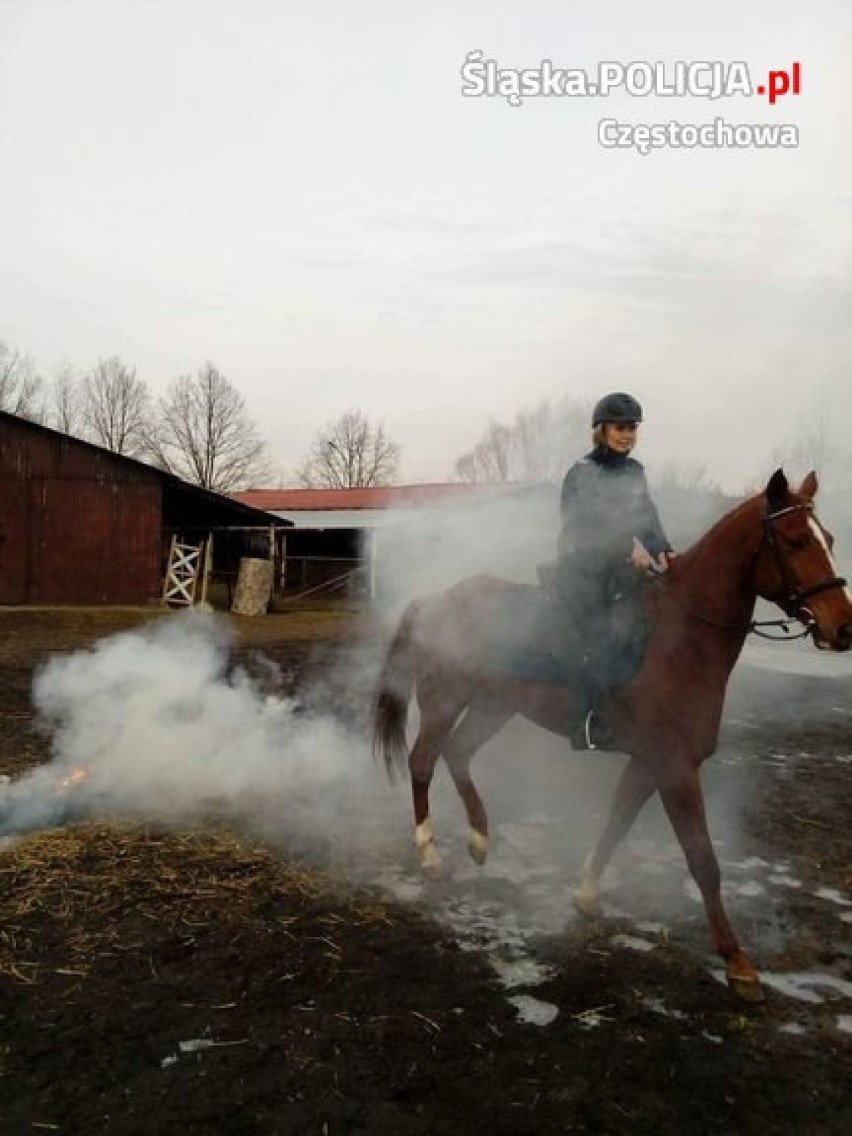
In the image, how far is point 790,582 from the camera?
4117mm

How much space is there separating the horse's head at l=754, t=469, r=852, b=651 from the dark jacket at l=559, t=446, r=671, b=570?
815 mm

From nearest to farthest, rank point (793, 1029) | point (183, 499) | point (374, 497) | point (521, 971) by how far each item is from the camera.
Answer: point (793, 1029) → point (521, 971) → point (183, 499) → point (374, 497)

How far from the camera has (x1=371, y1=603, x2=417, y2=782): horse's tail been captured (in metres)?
6.10

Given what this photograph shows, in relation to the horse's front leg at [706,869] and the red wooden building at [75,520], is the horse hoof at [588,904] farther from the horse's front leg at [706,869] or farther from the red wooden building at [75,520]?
the red wooden building at [75,520]

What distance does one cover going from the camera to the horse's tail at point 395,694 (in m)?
6.10

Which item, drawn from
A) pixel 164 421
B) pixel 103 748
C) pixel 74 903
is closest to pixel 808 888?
pixel 74 903

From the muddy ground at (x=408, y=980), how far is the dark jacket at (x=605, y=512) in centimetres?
226

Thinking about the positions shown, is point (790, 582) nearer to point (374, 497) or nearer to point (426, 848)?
point (426, 848)

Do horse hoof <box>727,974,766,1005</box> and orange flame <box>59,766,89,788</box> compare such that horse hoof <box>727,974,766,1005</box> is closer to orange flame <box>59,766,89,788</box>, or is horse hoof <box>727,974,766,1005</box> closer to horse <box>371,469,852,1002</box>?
horse <box>371,469,852,1002</box>

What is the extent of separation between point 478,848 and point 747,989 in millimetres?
2007

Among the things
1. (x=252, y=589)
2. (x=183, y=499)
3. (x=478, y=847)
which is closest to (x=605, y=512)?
(x=478, y=847)

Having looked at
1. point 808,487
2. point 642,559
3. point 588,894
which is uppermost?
point 808,487

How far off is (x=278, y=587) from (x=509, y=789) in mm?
24665

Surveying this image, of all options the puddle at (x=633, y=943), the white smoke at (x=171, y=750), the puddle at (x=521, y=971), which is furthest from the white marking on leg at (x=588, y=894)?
the white smoke at (x=171, y=750)
